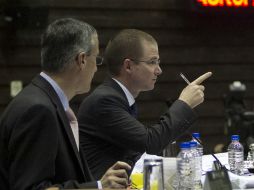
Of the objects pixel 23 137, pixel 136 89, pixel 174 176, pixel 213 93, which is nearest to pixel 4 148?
pixel 23 137

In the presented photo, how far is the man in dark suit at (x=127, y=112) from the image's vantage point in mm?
1988

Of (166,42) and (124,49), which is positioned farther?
(166,42)

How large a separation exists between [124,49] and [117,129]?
1.36ft

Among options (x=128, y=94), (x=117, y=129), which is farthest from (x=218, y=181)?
(x=128, y=94)

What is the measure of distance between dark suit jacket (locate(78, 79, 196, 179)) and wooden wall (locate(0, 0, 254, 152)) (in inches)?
88.0

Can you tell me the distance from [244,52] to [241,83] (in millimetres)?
296

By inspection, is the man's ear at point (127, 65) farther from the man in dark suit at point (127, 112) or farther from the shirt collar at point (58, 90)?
the shirt collar at point (58, 90)

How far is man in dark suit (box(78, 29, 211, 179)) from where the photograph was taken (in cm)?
199

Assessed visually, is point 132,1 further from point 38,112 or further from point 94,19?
point 38,112

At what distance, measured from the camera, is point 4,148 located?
1.49 m

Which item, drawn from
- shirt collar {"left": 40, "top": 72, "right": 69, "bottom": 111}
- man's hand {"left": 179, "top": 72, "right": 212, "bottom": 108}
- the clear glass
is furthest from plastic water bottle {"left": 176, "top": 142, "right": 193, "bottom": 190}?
shirt collar {"left": 40, "top": 72, "right": 69, "bottom": 111}

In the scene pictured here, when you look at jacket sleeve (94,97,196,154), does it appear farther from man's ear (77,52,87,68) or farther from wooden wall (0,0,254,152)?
wooden wall (0,0,254,152)

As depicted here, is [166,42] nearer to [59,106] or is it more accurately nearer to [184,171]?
[184,171]

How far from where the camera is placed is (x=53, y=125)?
1.46 m
